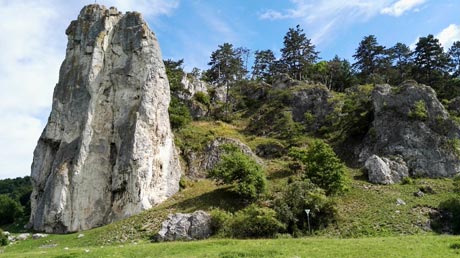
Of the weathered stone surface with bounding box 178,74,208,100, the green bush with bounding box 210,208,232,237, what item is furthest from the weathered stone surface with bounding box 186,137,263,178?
the weathered stone surface with bounding box 178,74,208,100

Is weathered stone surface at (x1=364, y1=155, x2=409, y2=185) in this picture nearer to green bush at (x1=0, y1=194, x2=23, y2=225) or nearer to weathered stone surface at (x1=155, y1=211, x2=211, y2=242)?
weathered stone surface at (x1=155, y1=211, x2=211, y2=242)

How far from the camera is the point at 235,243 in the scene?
2400 centimetres

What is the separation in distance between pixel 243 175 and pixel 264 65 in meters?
56.5

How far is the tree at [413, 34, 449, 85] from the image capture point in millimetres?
68062

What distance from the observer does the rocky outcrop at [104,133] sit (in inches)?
1704

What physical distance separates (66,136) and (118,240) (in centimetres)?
2049

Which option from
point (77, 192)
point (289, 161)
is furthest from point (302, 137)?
point (77, 192)

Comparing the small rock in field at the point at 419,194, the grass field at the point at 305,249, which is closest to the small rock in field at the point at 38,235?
the grass field at the point at 305,249

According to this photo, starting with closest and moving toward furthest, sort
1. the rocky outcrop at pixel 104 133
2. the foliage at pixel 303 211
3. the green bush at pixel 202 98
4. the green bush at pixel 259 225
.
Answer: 1. the green bush at pixel 259 225
2. the foliage at pixel 303 211
3. the rocky outcrop at pixel 104 133
4. the green bush at pixel 202 98

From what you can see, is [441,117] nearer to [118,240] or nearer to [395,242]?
[395,242]

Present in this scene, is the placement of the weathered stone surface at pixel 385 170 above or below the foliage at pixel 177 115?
below

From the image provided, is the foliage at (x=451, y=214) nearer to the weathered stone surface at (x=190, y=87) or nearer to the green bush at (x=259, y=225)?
the green bush at (x=259, y=225)

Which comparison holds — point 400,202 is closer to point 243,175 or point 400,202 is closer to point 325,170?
point 325,170

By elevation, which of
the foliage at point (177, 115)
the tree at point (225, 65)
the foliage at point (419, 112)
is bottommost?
the foliage at point (419, 112)
